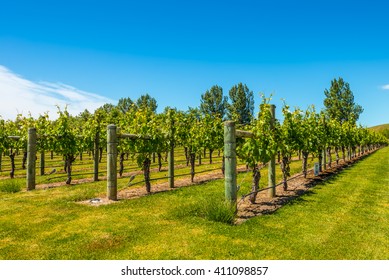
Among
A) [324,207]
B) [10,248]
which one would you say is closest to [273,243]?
[324,207]

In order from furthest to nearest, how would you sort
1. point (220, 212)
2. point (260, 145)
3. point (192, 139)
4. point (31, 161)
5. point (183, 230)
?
point (192, 139)
point (31, 161)
point (260, 145)
point (220, 212)
point (183, 230)

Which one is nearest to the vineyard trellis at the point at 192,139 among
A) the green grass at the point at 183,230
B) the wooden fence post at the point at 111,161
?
the wooden fence post at the point at 111,161

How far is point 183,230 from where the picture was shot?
6.64m

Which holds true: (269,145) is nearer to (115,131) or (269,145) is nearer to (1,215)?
(115,131)

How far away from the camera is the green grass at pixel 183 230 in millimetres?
5500

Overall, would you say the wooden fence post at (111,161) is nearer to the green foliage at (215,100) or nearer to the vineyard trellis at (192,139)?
the vineyard trellis at (192,139)

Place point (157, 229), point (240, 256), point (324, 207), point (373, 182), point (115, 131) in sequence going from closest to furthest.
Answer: point (240, 256) < point (157, 229) < point (324, 207) < point (115, 131) < point (373, 182)

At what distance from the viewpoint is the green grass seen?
5.50 meters

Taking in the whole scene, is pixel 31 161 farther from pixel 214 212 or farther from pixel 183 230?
pixel 214 212

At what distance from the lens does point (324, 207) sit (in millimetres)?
9055

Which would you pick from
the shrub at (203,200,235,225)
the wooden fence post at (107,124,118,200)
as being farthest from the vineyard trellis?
the shrub at (203,200,235,225)

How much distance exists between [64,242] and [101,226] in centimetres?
111

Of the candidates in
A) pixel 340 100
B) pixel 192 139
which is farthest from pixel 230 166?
pixel 340 100

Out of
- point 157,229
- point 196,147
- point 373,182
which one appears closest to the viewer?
point 157,229
